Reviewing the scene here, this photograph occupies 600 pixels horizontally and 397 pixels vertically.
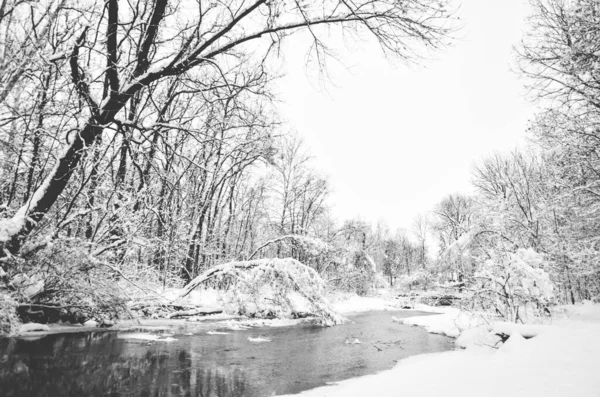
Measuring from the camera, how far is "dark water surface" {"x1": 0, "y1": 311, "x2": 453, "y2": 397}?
5.12m

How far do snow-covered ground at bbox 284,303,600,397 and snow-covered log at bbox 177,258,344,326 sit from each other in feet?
15.7

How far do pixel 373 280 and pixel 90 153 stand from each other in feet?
99.5

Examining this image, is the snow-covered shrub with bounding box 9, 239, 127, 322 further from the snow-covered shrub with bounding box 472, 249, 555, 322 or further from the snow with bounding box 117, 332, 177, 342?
the snow-covered shrub with bounding box 472, 249, 555, 322

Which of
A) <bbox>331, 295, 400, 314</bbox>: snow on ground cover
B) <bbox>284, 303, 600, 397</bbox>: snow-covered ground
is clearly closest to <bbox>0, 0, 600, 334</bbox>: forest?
<bbox>284, 303, 600, 397</bbox>: snow-covered ground

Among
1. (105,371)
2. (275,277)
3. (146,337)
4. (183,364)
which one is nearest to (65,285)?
(105,371)

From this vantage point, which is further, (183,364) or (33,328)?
(33,328)

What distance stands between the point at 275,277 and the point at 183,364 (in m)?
4.40

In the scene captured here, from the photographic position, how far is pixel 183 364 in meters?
6.76

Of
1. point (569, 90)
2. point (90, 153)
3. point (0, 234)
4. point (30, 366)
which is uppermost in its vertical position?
point (569, 90)

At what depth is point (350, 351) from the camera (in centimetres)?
915

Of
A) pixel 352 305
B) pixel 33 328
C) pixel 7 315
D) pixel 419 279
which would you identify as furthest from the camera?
pixel 352 305

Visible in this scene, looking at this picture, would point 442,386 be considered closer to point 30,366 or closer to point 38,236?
point 30,366

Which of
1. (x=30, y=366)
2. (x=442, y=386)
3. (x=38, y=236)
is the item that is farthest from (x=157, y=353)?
(x=442, y=386)

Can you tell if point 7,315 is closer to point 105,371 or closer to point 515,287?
point 105,371
